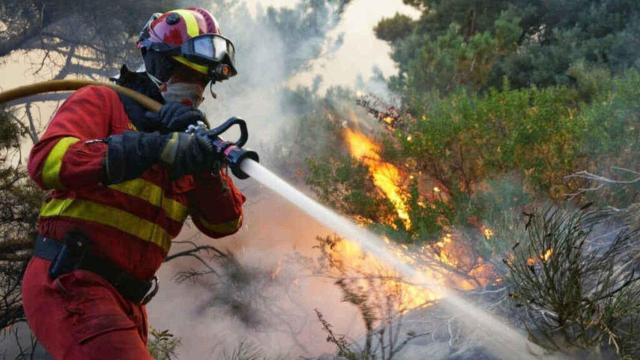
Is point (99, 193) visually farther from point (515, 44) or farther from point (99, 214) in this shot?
point (515, 44)

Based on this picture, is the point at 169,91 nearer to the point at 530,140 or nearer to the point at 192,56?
the point at 192,56

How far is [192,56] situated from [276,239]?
328 inches

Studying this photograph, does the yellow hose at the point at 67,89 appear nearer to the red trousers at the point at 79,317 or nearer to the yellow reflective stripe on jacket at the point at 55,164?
the yellow reflective stripe on jacket at the point at 55,164

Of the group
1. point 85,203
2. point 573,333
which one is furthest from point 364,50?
point 85,203

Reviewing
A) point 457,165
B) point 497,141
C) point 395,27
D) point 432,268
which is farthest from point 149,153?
point 395,27

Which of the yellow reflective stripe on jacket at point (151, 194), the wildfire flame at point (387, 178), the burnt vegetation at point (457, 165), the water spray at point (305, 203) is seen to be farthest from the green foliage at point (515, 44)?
the yellow reflective stripe on jacket at point (151, 194)

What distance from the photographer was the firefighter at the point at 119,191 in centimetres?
239

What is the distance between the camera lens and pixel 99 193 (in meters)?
2.58

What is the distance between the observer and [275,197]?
12.0 meters

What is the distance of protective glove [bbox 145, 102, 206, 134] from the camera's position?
2.61 m

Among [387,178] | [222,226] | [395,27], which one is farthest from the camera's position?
[395,27]

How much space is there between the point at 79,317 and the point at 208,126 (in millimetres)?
835

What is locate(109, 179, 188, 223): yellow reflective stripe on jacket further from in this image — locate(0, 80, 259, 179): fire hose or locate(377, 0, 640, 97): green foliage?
locate(377, 0, 640, 97): green foliage

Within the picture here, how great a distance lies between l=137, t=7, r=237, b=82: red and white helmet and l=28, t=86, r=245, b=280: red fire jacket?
28cm
